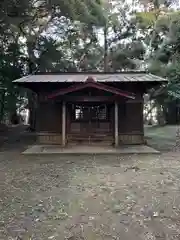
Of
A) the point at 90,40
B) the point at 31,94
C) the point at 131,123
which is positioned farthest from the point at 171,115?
the point at 131,123

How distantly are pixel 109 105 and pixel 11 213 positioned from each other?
8907 millimetres

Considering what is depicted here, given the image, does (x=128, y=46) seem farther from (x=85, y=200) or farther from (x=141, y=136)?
(x=85, y=200)

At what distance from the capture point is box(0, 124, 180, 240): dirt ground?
3.92 metres

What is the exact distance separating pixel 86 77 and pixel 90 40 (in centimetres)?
1104

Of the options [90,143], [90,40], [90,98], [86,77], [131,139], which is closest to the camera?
[90,98]

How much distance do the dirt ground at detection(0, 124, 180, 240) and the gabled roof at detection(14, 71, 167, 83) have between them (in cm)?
466

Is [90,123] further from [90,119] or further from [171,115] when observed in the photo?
[171,115]

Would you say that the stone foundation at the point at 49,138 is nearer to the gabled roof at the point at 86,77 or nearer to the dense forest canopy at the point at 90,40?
the gabled roof at the point at 86,77

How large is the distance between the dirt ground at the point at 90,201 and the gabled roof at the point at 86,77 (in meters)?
4.66

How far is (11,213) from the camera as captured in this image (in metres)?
4.57

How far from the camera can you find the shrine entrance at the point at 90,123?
41.9 ft

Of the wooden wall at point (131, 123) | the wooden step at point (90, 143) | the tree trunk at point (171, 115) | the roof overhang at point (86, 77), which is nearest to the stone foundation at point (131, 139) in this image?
the wooden wall at point (131, 123)

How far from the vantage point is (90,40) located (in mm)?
23766

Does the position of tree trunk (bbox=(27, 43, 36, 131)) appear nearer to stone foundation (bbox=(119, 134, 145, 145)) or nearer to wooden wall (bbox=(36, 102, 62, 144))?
wooden wall (bbox=(36, 102, 62, 144))
